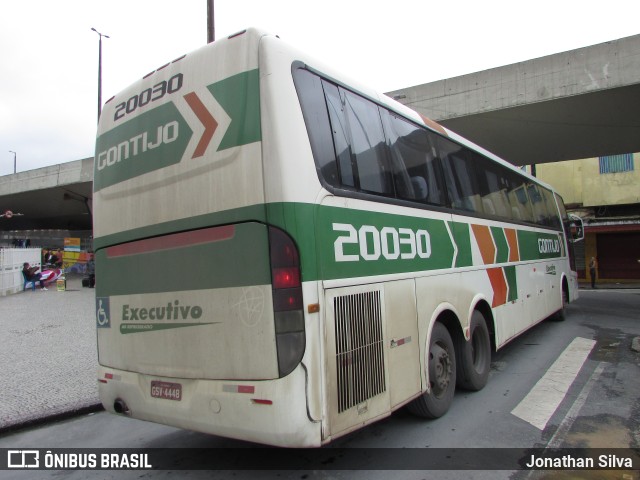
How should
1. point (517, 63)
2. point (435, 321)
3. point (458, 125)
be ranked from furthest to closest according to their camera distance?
point (458, 125)
point (517, 63)
point (435, 321)

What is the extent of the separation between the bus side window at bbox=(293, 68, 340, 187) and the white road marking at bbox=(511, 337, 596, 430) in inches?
134

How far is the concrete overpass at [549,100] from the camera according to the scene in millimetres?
10195

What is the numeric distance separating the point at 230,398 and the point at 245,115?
2008 millimetres

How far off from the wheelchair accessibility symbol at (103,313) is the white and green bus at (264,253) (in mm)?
28

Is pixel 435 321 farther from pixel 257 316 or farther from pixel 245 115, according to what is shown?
pixel 245 115

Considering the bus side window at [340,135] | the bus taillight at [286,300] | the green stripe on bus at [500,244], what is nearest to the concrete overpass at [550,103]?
the green stripe on bus at [500,244]

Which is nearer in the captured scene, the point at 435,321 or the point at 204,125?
the point at 204,125

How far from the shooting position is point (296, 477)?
3.51 m

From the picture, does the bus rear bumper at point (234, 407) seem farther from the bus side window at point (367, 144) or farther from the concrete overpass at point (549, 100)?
the concrete overpass at point (549, 100)

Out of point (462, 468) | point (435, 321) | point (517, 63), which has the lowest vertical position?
point (462, 468)

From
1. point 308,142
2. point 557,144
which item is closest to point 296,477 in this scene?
point 308,142

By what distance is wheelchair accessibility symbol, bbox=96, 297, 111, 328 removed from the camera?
4.09m

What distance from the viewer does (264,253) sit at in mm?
3006

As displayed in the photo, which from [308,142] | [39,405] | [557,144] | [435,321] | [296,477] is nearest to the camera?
[308,142]
